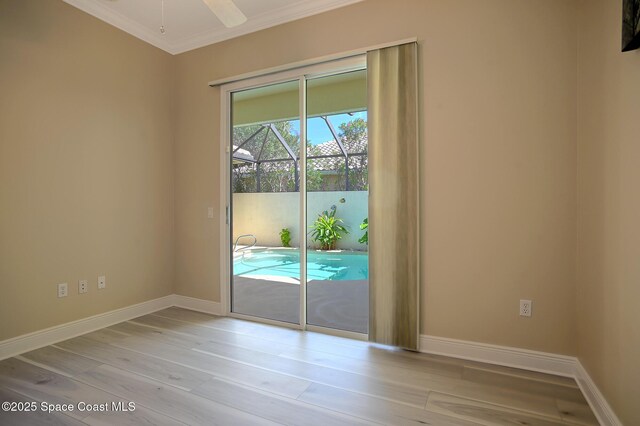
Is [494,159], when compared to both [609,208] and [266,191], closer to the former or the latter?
[609,208]

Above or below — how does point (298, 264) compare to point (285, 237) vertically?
below

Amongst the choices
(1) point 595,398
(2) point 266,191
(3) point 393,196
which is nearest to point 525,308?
(1) point 595,398

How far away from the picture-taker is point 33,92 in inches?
101

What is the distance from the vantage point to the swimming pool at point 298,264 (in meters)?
3.16

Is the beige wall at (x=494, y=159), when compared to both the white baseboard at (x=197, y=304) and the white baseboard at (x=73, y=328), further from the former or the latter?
the white baseboard at (x=73, y=328)

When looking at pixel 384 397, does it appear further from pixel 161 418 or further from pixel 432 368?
pixel 161 418

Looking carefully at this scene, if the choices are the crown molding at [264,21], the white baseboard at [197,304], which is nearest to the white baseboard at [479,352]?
the white baseboard at [197,304]

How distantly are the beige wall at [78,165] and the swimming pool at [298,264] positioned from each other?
95 cm

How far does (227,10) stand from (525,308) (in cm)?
273

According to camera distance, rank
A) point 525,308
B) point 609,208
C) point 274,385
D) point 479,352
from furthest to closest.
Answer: point 479,352 < point 525,308 < point 274,385 < point 609,208

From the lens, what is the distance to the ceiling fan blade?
1.72m

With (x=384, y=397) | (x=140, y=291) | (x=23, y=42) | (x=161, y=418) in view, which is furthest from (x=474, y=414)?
(x=23, y=42)

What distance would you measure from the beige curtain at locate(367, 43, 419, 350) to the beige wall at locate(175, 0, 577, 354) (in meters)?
0.10

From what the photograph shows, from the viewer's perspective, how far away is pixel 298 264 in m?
3.18
